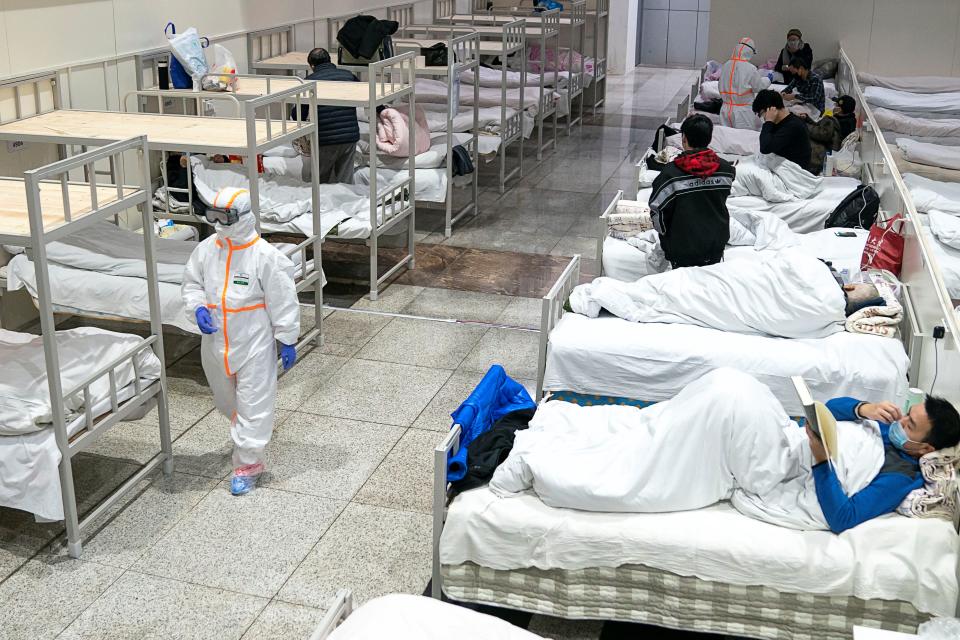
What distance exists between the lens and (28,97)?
6.40m

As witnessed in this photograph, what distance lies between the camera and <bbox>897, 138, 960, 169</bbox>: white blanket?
7.77 m

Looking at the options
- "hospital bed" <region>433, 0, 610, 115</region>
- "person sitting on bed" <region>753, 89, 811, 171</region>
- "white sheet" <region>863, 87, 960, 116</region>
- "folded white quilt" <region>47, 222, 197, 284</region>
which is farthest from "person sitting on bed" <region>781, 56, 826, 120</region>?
"folded white quilt" <region>47, 222, 197, 284</region>

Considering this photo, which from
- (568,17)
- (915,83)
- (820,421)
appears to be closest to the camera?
(820,421)

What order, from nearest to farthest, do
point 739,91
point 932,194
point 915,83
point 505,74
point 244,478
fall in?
point 244,478 < point 932,194 < point 505,74 < point 739,91 < point 915,83

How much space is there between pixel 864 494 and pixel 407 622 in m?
1.88

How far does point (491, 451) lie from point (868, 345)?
2.30m

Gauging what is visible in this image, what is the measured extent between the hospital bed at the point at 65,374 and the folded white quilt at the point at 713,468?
1.92m

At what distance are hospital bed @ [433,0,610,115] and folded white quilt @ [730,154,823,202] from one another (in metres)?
5.99

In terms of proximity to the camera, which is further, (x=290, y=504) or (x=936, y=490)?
(x=290, y=504)

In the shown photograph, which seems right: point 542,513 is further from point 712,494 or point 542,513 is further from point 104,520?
point 104,520

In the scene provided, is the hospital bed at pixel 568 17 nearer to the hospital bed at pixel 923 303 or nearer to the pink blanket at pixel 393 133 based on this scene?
the pink blanket at pixel 393 133

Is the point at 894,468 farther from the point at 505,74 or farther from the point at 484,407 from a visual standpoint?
the point at 505,74

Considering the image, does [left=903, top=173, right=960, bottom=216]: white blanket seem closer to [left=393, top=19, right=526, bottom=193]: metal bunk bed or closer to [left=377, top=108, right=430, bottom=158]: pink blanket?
[left=377, top=108, right=430, bottom=158]: pink blanket

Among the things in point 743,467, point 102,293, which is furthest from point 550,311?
point 102,293
